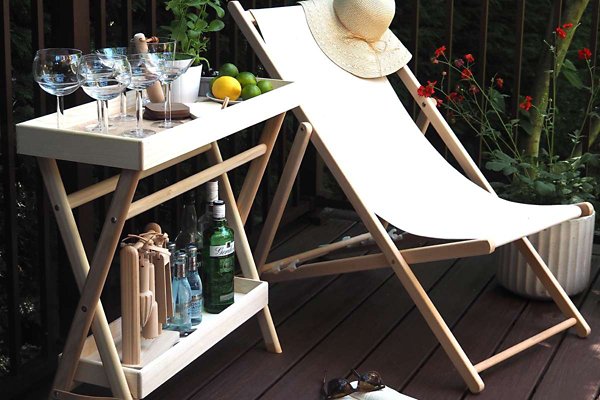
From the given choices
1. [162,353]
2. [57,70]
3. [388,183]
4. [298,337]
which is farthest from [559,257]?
[57,70]

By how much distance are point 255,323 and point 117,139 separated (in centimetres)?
119

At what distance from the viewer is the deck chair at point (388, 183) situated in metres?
2.88

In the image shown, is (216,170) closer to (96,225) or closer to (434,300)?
(434,300)

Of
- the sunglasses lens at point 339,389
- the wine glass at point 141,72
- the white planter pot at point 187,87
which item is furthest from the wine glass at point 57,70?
the sunglasses lens at point 339,389

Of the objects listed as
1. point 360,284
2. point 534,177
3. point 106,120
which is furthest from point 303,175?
point 106,120

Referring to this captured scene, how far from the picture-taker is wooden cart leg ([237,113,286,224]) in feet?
9.64

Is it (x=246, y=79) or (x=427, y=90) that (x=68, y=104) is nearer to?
(x=246, y=79)

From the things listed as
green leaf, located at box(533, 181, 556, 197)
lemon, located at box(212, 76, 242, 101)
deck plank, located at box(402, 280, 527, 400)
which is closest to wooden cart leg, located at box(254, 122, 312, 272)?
lemon, located at box(212, 76, 242, 101)

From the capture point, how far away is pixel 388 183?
10.5 ft

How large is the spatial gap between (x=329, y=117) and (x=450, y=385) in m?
0.92

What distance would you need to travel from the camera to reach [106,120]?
7.70 feet

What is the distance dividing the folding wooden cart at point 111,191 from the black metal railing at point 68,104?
262 mm

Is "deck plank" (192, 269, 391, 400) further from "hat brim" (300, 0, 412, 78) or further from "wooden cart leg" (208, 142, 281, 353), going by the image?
"hat brim" (300, 0, 412, 78)

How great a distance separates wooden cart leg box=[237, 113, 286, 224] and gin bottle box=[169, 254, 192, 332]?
15.9 inches
